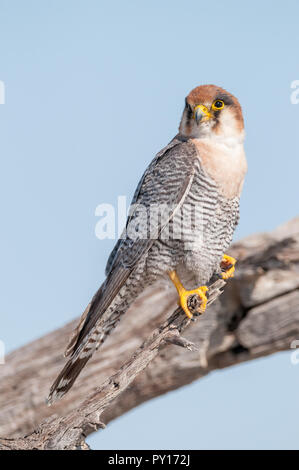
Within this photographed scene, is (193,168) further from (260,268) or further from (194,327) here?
(194,327)

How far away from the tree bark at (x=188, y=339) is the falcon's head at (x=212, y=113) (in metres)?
2.27

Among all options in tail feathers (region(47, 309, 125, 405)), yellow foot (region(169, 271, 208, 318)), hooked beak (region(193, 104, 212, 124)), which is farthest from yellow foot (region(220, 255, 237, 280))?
tail feathers (region(47, 309, 125, 405))

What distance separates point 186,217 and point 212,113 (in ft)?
2.57

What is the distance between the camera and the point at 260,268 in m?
6.84

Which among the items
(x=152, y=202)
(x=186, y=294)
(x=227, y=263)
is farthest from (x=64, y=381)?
(x=227, y=263)

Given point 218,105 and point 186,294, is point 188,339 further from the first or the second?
point 218,105

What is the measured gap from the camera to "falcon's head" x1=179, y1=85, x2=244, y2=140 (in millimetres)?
4770

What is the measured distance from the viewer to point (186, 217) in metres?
4.55

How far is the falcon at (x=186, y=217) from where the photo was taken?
4539 millimetres

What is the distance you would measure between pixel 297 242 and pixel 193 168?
2.56m

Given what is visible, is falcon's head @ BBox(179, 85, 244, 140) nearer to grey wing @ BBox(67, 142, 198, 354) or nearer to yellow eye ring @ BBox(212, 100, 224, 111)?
yellow eye ring @ BBox(212, 100, 224, 111)
